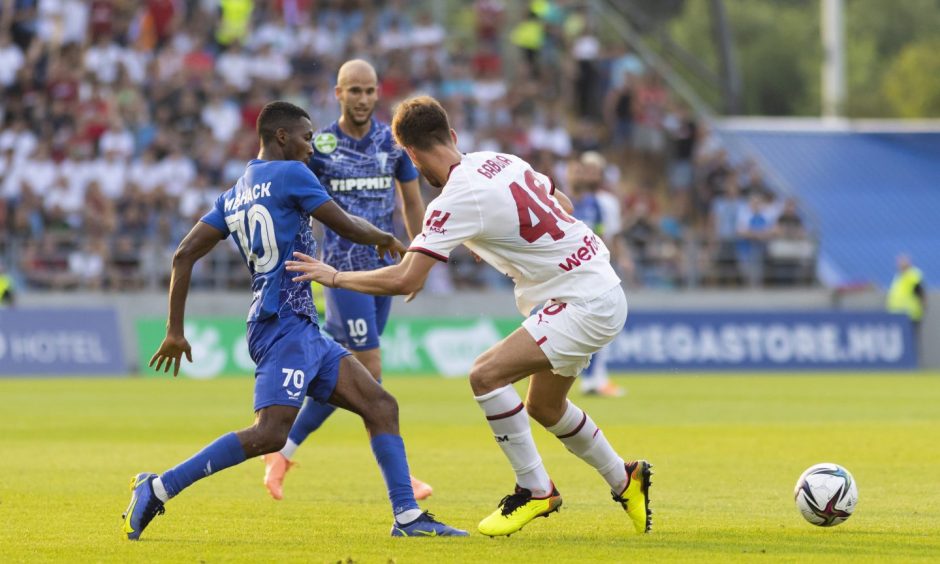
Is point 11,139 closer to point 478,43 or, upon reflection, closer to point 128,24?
point 128,24

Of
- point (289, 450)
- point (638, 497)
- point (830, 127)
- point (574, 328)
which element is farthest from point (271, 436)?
point (830, 127)

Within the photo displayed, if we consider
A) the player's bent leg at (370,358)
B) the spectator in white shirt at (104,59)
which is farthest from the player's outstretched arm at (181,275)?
the spectator in white shirt at (104,59)

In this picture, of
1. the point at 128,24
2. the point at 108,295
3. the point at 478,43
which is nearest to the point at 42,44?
the point at 128,24

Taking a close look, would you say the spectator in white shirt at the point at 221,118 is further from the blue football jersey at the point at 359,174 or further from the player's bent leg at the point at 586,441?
the player's bent leg at the point at 586,441

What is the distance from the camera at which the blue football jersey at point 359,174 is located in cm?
1095

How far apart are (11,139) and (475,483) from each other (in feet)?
62.1

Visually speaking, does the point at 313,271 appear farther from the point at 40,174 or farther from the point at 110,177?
the point at 40,174

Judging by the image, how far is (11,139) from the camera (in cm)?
2758

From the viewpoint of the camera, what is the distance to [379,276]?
795cm

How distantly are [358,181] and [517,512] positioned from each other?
11.6 ft

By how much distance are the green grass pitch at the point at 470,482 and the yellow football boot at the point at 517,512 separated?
3.2 inches

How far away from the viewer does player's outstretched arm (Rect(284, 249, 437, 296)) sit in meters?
7.88

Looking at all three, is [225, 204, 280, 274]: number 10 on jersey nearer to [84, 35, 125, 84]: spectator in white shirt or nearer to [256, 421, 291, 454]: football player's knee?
[256, 421, 291, 454]: football player's knee

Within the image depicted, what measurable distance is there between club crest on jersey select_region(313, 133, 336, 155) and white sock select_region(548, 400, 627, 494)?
336 cm
